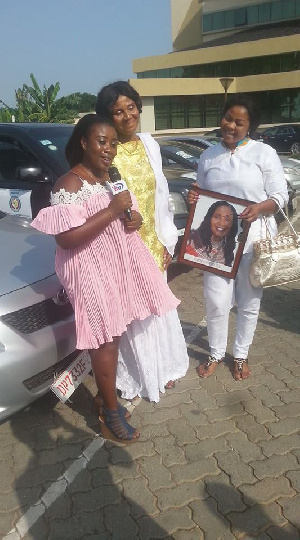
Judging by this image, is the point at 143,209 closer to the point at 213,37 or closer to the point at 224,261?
the point at 224,261

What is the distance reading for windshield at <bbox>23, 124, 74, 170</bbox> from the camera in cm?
462

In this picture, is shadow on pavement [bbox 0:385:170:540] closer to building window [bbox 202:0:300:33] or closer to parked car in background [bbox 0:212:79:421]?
parked car in background [bbox 0:212:79:421]

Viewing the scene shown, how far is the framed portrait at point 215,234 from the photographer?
9.03 feet

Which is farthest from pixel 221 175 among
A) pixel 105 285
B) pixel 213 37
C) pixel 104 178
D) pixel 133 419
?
pixel 213 37

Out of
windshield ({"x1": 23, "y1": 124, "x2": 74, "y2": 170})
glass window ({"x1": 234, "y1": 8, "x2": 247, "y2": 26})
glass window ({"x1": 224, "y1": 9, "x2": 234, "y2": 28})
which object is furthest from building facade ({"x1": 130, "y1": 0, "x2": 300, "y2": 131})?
windshield ({"x1": 23, "y1": 124, "x2": 74, "y2": 170})

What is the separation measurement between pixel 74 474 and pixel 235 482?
831mm

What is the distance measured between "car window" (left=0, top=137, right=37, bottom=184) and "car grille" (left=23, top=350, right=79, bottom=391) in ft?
8.28

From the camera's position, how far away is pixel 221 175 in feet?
9.14

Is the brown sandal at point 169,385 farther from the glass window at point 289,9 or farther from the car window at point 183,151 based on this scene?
the glass window at point 289,9

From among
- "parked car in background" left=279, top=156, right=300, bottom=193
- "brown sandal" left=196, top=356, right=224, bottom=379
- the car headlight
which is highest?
the car headlight

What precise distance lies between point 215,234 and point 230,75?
30911 mm

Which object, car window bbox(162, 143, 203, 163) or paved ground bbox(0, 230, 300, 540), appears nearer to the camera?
paved ground bbox(0, 230, 300, 540)

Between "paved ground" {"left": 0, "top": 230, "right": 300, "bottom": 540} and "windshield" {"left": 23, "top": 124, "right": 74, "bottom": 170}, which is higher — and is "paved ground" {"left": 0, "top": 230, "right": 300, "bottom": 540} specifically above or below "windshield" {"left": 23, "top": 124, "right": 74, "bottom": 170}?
below

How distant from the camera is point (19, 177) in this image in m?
4.19
